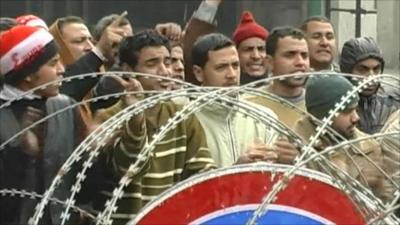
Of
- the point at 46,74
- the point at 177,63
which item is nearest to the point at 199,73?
the point at 177,63

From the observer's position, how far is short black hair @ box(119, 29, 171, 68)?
603 centimetres

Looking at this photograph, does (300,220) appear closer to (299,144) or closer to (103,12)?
(299,144)

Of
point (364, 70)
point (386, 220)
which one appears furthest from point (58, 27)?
point (386, 220)

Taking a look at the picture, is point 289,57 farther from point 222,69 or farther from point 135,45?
point 135,45

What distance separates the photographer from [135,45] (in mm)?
6031

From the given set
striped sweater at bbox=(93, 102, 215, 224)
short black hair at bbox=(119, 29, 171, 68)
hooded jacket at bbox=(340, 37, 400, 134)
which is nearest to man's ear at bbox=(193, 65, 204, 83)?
short black hair at bbox=(119, 29, 171, 68)

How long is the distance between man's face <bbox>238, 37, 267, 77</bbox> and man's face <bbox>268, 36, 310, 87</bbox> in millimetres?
300

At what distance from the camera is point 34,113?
554 centimetres

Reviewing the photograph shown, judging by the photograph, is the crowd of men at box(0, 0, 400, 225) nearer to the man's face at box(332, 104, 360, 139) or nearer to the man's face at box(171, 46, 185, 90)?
the man's face at box(332, 104, 360, 139)

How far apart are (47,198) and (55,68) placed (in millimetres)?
1501

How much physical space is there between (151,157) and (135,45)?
2.80 ft

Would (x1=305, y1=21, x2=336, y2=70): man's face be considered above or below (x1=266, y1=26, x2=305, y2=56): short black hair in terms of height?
below

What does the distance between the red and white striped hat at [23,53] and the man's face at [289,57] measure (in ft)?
5.05

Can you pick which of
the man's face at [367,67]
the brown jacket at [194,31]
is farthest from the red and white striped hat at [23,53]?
the man's face at [367,67]
